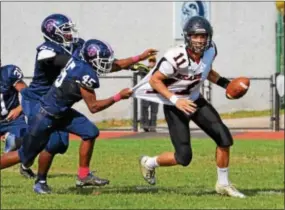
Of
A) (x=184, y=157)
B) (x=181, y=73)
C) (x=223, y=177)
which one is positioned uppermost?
(x=181, y=73)

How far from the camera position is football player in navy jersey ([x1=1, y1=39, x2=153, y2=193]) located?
8289 millimetres

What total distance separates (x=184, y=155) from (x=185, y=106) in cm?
70

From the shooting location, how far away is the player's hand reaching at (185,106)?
26.0 ft

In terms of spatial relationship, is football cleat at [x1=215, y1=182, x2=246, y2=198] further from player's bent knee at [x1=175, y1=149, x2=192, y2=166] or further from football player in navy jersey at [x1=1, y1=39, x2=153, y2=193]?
football player in navy jersey at [x1=1, y1=39, x2=153, y2=193]

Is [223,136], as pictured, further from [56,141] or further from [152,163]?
[56,141]

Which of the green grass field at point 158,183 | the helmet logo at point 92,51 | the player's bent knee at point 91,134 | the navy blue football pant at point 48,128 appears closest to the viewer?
the green grass field at point 158,183

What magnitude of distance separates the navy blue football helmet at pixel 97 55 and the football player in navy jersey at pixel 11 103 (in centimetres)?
158

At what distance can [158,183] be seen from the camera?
32.1 feet

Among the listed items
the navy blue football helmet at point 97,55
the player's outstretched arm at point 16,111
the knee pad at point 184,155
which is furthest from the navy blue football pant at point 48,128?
the player's outstretched arm at point 16,111

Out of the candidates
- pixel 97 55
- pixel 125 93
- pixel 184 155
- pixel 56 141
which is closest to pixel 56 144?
pixel 56 141

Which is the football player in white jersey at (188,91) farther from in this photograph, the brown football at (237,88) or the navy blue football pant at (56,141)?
the navy blue football pant at (56,141)

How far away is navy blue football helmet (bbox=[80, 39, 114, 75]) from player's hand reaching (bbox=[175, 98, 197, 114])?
0.85 metres

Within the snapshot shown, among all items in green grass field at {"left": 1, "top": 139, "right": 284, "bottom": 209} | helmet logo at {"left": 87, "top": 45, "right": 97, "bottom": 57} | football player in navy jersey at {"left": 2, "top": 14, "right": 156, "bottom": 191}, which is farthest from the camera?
football player in navy jersey at {"left": 2, "top": 14, "right": 156, "bottom": 191}

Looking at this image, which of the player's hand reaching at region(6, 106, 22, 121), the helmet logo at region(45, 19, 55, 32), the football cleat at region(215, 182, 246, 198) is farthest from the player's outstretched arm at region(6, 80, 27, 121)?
the football cleat at region(215, 182, 246, 198)
